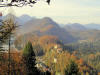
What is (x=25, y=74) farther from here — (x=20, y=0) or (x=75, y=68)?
(x=20, y=0)

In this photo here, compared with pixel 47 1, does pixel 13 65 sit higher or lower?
lower

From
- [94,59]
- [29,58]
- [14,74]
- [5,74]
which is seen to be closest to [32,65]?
[29,58]

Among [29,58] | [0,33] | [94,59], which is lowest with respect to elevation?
[94,59]

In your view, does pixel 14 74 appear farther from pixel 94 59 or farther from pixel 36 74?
pixel 94 59

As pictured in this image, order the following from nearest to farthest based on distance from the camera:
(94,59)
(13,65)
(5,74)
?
(5,74) → (13,65) → (94,59)

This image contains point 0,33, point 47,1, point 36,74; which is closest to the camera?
point 47,1

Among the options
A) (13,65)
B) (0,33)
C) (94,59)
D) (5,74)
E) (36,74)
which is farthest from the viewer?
(94,59)

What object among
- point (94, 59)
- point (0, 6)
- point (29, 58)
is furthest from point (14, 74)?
point (94, 59)

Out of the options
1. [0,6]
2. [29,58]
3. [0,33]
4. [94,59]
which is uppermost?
[0,6]

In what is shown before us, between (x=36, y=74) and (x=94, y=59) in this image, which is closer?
(x=36, y=74)
